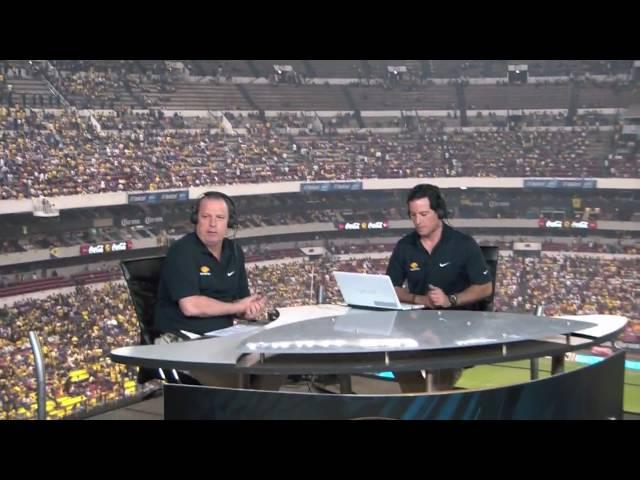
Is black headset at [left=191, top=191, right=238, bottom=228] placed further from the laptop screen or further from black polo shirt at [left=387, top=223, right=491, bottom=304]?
black polo shirt at [left=387, top=223, right=491, bottom=304]

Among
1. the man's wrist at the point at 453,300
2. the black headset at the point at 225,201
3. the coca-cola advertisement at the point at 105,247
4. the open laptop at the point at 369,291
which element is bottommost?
the coca-cola advertisement at the point at 105,247

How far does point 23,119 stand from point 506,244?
787cm

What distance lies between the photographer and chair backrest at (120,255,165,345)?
8.73 ft

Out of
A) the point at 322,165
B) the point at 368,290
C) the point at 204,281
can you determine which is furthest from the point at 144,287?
the point at 322,165

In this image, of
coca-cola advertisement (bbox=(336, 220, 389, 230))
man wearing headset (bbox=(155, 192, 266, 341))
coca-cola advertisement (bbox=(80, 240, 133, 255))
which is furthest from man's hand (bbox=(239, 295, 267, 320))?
coca-cola advertisement (bbox=(336, 220, 389, 230))

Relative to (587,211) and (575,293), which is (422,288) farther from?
(587,211)

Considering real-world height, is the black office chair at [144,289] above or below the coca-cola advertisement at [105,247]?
above

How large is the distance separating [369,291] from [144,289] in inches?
31.9

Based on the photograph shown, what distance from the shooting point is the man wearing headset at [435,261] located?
2768 millimetres

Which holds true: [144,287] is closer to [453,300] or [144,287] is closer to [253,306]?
[253,306]

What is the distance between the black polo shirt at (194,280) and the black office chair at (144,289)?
125 mm

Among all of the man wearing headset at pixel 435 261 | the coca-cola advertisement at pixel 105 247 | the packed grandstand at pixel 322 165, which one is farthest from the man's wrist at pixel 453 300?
the coca-cola advertisement at pixel 105 247

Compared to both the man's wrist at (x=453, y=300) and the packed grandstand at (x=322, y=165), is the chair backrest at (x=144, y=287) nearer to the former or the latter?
the man's wrist at (x=453, y=300)
